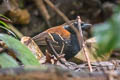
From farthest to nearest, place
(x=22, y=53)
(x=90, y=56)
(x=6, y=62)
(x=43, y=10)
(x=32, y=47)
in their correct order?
(x=43, y=10)
(x=90, y=56)
(x=32, y=47)
(x=22, y=53)
(x=6, y=62)

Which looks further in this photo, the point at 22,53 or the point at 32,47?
the point at 32,47

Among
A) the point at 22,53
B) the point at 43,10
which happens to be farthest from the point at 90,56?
the point at 43,10

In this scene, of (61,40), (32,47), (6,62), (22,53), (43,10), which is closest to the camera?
(6,62)

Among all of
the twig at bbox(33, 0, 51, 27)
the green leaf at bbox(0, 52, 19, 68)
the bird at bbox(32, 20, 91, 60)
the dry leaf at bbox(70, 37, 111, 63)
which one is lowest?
the dry leaf at bbox(70, 37, 111, 63)

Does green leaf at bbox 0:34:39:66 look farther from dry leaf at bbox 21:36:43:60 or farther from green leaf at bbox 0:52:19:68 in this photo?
dry leaf at bbox 21:36:43:60

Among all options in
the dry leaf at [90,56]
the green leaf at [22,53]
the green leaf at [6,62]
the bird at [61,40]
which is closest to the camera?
the green leaf at [6,62]

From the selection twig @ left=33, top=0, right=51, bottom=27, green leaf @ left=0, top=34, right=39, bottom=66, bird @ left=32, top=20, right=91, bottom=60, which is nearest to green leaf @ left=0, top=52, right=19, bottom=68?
green leaf @ left=0, top=34, right=39, bottom=66

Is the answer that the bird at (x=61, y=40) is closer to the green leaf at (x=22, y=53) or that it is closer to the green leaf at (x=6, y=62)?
the green leaf at (x=22, y=53)

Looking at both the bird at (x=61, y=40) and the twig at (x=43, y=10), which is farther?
the twig at (x=43, y=10)

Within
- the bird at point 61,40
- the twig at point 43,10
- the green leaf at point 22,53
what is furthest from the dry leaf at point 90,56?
the twig at point 43,10

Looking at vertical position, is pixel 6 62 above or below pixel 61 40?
above

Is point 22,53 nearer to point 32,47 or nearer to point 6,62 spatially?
point 6,62

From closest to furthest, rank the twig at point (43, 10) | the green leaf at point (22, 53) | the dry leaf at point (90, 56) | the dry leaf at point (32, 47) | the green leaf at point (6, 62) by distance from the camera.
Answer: the green leaf at point (6, 62)
the green leaf at point (22, 53)
the dry leaf at point (32, 47)
the dry leaf at point (90, 56)
the twig at point (43, 10)
